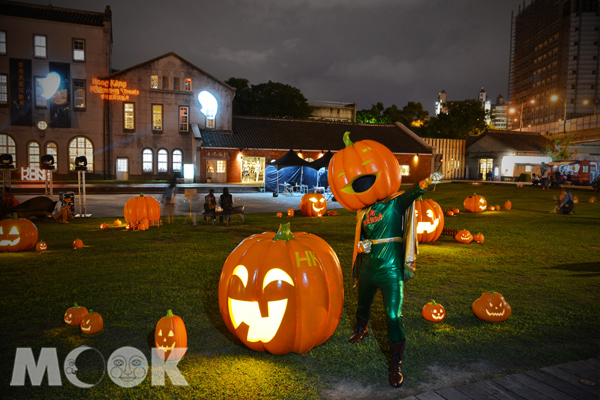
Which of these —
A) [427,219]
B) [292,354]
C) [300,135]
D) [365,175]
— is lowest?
[292,354]

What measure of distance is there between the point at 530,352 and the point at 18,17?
4488cm

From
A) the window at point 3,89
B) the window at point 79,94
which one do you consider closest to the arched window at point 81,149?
the window at point 79,94

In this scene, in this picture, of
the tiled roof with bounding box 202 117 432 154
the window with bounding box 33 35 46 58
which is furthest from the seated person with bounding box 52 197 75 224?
the window with bounding box 33 35 46 58

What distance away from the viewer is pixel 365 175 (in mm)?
3791

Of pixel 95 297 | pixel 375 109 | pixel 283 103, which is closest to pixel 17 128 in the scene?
pixel 283 103

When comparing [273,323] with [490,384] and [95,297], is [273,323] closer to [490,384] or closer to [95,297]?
[490,384]

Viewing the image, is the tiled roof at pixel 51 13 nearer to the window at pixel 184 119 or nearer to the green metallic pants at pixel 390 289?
the window at pixel 184 119

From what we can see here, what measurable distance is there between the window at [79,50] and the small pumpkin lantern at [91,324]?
39408 millimetres

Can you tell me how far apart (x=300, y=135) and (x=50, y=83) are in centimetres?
2400

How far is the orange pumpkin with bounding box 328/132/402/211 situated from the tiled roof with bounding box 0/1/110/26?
41.7 meters

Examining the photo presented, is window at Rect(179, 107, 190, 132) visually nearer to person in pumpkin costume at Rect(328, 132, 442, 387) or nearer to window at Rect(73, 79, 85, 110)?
window at Rect(73, 79, 85, 110)

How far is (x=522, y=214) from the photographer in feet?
51.7

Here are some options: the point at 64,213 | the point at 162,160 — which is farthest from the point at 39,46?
the point at 64,213

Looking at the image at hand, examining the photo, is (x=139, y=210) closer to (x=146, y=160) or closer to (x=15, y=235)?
(x=15, y=235)
